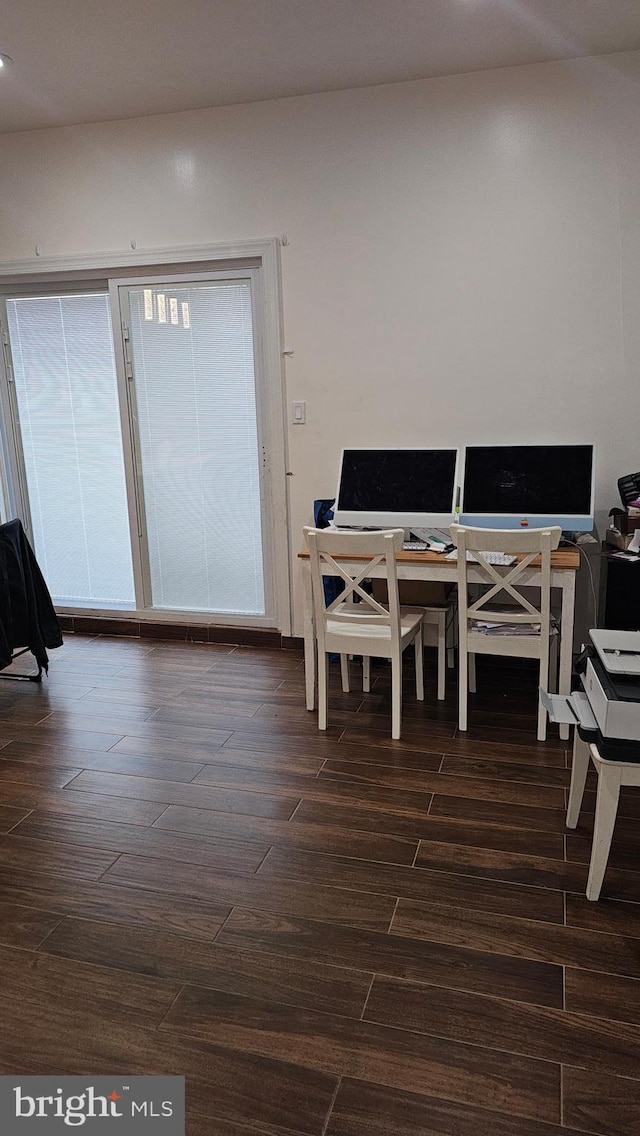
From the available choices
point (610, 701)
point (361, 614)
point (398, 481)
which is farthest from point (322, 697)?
point (610, 701)

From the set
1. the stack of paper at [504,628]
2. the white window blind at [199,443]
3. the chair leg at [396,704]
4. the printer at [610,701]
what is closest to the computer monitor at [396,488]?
the stack of paper at [504,628]

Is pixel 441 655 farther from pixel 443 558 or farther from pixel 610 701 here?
pixel 610 701

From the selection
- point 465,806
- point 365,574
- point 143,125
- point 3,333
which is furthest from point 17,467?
point 465,806

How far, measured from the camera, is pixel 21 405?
452 cm

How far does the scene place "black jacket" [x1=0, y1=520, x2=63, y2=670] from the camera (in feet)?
11.5

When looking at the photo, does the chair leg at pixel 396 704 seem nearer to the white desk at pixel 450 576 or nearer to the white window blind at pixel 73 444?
the white desk at pixel 450 576

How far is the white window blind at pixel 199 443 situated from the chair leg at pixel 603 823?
2.60m

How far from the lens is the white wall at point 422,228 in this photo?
3391 millimetres

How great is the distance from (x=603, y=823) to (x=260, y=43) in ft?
10.2

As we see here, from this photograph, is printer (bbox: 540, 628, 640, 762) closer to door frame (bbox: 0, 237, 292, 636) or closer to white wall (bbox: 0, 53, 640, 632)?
white wall (bbox: 0, 53, 640, 632)

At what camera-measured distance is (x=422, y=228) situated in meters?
3.62

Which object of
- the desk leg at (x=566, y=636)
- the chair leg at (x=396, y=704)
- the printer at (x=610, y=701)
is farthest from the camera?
the chair leg at (x=396, y=704)

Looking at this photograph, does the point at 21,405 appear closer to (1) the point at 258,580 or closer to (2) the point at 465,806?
(1) the point at 258,580
